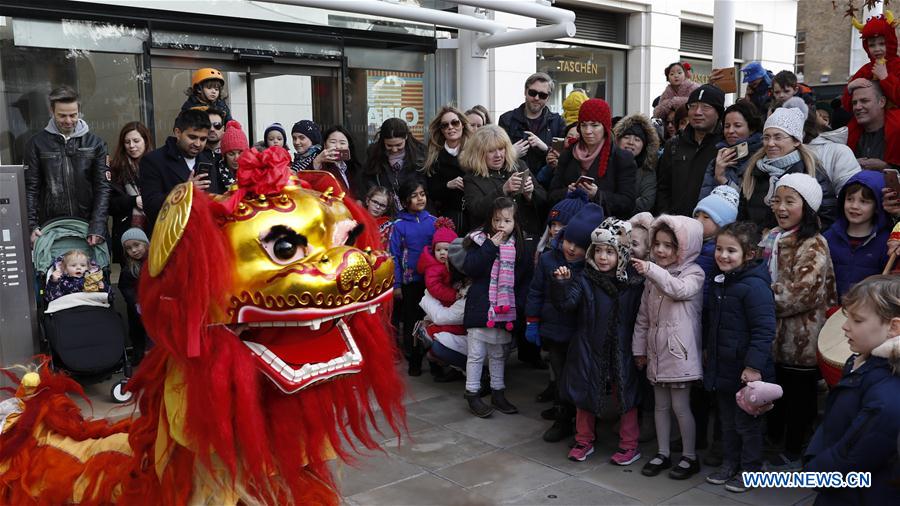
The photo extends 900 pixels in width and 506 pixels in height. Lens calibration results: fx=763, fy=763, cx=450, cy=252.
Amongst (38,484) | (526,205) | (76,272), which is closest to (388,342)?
(38,484)

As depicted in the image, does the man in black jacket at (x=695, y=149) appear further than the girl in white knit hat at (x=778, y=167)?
Yes

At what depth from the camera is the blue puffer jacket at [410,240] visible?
6117mm

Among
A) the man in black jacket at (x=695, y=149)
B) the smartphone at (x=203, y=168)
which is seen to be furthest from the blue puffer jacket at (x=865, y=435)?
the smartphone at (x=203, y=168)

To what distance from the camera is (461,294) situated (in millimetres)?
5660

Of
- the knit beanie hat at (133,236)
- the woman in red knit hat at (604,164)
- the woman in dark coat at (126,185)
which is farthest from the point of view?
the woman in dark coat at (126,185)

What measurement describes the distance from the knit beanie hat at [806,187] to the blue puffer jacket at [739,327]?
526 millimetres

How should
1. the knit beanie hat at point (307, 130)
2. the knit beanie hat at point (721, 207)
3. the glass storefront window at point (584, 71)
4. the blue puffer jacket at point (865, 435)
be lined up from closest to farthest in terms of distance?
1. the blue puffer jacket at point (865, 435)
2. the knit beanie hat at point (721, 207)
3. the knit beanie hat at point (307, 130)
4. the glass storefront window at point (584, 71)

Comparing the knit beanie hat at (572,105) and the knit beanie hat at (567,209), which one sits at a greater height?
the knit beanie hat at (572,105)

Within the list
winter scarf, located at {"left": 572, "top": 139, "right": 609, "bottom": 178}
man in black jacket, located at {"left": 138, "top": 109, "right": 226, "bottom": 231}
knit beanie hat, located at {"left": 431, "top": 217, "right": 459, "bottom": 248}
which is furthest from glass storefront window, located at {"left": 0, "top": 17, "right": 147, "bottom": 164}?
winter scarf, located at {"left": 572, "top": 139, "right": 609, "bottom": 178}

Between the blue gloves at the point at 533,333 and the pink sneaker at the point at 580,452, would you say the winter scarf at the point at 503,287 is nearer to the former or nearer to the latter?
the blue gloves at the point at 533,333

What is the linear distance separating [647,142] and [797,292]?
2373 millimetres

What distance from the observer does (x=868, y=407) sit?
2.55 m

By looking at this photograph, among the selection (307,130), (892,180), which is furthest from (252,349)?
(307,130)

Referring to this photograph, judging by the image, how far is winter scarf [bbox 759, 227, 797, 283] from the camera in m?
4.29
